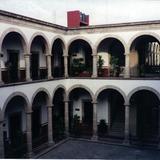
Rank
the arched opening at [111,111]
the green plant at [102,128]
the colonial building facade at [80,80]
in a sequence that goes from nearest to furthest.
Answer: the colonial building facade at [80,80] < the green plant at [102,128] < the arched opening at [111,111]

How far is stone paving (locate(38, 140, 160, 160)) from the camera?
17.9 meters

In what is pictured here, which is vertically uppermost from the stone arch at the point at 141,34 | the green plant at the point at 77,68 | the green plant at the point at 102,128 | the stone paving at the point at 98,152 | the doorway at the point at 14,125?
the stone arch at the point at 141,34

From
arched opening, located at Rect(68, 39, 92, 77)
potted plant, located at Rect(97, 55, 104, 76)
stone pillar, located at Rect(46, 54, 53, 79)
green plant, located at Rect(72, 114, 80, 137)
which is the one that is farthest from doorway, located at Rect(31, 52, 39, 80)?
green plant, located at Rect(72, 114, 80, 137)

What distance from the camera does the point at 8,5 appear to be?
1548 centimetres

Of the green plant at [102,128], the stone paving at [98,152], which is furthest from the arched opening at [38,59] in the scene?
the green plant at [102,128]

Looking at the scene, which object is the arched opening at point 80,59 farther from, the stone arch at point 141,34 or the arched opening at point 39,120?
the stone arch at point 141,34

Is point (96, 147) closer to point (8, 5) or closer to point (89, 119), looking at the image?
point (89, 119)

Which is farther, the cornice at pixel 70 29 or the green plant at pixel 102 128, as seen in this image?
the green plant at pixel 102 128

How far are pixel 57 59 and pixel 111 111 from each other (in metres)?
5.93

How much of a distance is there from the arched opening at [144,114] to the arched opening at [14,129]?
8059mm

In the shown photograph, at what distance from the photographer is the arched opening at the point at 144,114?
21688 millimetres

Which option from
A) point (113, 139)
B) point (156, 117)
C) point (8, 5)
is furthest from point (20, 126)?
point (156, 117)

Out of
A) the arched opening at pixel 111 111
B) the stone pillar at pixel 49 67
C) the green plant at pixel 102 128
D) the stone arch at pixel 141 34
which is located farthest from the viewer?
the arched opening at pixel 111 111

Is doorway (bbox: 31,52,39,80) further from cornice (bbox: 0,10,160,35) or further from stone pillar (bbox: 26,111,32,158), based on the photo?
stone pillar (bbox: 26,111,32,158)
